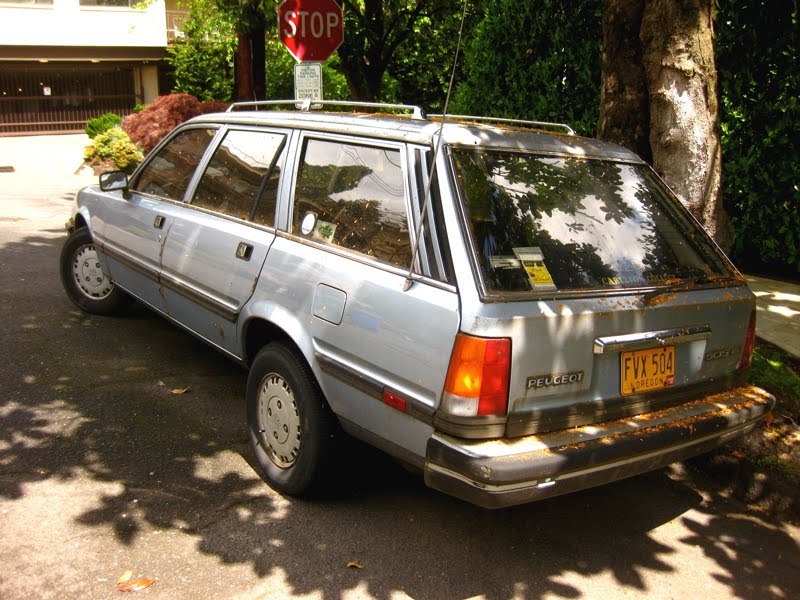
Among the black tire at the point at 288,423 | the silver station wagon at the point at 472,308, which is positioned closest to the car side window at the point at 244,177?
the silver station wagon at the point at 472,308

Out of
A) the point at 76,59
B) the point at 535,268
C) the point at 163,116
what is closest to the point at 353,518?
the point at 535,268

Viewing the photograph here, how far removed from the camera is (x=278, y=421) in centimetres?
391

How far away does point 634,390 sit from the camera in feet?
11.0

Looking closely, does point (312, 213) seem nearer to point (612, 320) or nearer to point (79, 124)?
point (612, 320)

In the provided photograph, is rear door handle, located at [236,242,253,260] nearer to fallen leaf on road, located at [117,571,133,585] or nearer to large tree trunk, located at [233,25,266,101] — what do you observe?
fallen leaf on road, located at [117,571,133,585]

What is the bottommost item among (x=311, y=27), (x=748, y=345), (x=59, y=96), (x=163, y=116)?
(x=748, y=345)

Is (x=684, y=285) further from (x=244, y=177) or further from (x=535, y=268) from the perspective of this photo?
(x=244, y=177)

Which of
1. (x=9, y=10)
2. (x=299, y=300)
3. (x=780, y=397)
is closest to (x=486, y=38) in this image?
(x=780, y=397)

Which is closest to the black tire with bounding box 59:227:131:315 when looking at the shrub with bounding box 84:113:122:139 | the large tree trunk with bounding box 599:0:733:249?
the large tree trunk with bounding box 599:0:733:249

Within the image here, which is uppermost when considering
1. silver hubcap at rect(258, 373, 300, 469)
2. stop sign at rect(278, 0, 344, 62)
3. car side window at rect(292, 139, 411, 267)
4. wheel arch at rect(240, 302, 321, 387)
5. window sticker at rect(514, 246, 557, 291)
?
stop sign at rect(278, 0, 344, 62)

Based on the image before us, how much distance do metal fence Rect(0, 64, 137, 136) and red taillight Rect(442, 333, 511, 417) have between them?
3050cm

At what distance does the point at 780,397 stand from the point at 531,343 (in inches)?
100

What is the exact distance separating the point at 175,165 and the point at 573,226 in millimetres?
3001

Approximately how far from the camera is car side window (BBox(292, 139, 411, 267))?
11.4ft
